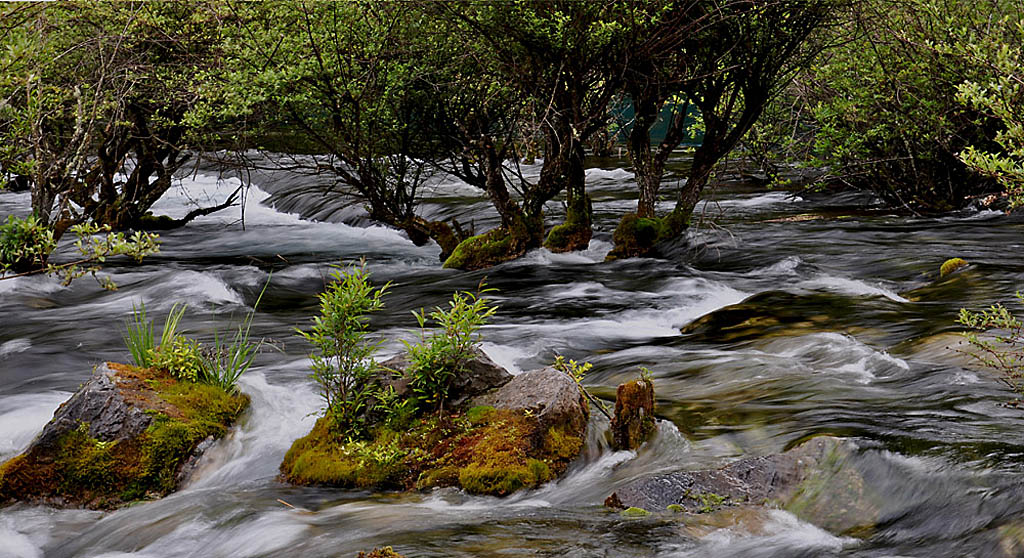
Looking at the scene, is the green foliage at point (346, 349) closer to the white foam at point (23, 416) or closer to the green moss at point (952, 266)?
the white foam at point (23, 416)

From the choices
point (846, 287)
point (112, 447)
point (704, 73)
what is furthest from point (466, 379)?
point (704, 73)

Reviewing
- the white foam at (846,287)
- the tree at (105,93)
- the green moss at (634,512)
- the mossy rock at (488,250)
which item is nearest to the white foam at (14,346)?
the tree at (105,93)

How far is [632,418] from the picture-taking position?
5.19m

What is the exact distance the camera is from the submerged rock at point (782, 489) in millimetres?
4031

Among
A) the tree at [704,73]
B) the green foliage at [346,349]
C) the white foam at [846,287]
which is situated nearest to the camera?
the green foliage at [346,349]

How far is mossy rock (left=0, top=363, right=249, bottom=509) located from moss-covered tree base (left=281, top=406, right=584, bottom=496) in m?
0.74

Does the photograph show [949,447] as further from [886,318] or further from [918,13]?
A: [918,13]

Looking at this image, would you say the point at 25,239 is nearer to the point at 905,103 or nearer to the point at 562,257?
the point at 562,257

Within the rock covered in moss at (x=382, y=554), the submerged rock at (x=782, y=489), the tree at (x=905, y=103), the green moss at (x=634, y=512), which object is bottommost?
the green moss at (x=634, y=512)

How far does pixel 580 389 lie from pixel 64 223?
821 centimetres

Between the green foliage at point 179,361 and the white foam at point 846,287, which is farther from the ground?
the green foliage at point 179,361

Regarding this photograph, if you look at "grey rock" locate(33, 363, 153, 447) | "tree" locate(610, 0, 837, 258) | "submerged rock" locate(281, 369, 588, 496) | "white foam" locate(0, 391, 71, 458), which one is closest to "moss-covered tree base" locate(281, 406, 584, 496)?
"submerged rock" locate(281, 369, 588, 496)

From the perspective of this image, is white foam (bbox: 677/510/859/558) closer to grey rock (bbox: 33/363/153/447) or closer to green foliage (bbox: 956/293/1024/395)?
green foliage (bbox: 956/293/1024/395)

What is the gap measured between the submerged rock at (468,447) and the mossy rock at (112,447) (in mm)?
711
